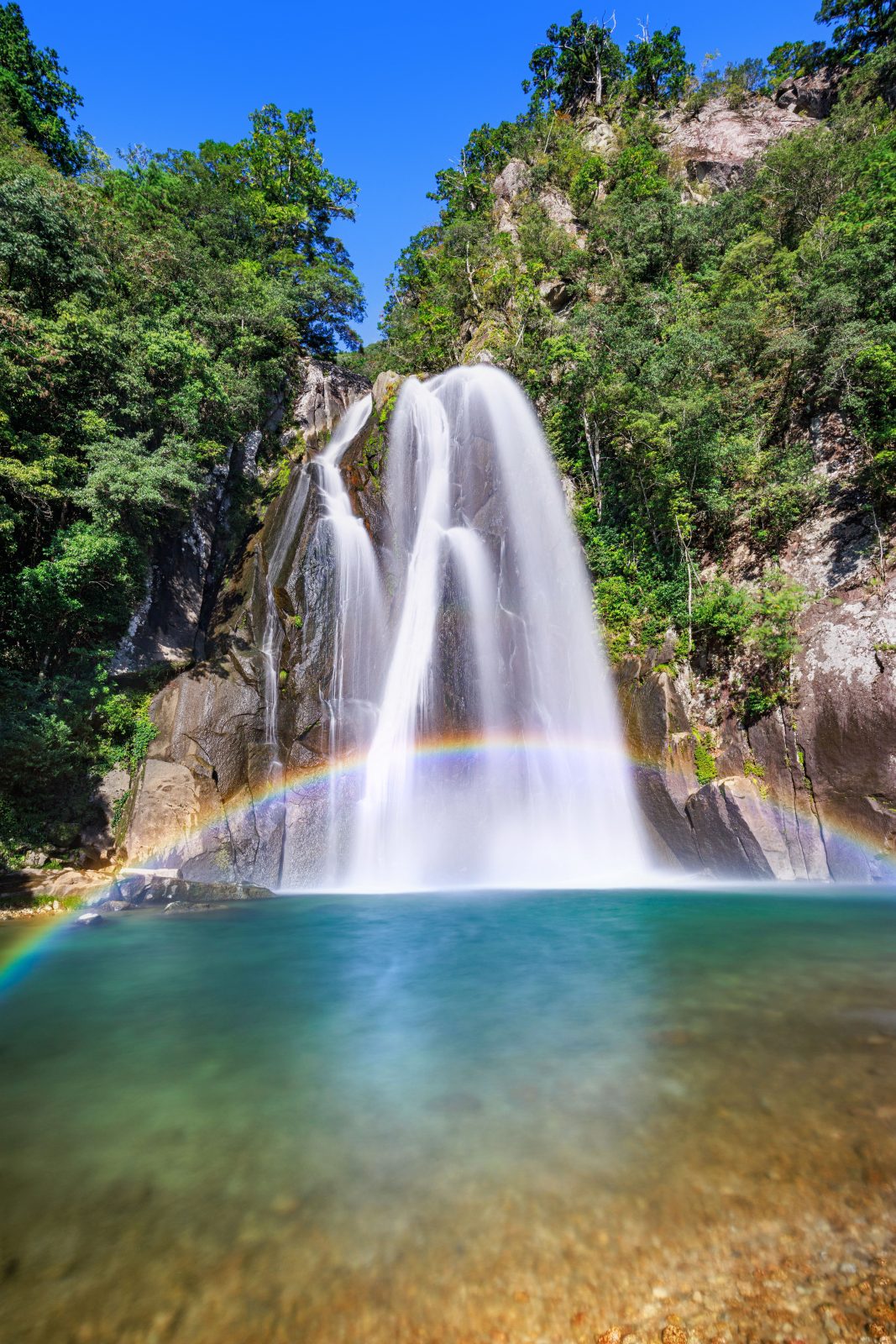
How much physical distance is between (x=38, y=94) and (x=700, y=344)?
3170 centimetres

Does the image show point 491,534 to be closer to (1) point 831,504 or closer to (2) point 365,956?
(1) point 831,504

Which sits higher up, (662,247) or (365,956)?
(662,247)

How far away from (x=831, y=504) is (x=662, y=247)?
56.2 ft

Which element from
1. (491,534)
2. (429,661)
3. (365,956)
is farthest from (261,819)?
(491,534)

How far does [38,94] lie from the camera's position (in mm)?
24906

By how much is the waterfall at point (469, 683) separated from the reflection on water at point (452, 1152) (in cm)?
756

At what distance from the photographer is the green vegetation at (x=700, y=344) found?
14.0 metres

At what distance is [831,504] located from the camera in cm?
1415

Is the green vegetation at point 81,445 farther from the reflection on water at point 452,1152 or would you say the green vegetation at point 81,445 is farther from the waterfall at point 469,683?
the reflection on water at point 452,1152

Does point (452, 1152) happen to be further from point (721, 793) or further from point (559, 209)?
point (559, 209)

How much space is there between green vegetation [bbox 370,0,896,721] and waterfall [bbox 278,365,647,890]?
6.16 ft

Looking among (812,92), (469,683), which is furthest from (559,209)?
(469,683)

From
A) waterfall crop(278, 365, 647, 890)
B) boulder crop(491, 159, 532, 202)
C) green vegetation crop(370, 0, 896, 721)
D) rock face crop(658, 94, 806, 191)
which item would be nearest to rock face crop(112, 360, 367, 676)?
waterfall crop(278, 365, 647, 890)

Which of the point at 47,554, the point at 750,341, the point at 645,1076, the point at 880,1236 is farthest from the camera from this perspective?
the point at 750,341
